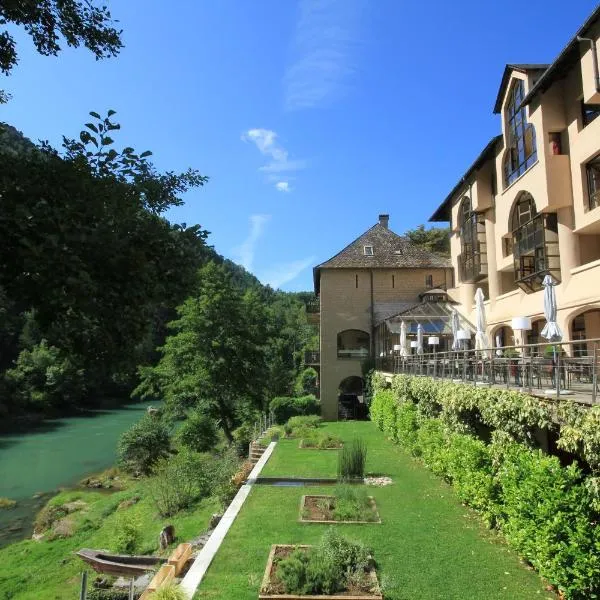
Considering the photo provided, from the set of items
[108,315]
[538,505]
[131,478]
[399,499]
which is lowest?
[131,478]

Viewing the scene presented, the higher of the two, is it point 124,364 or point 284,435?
point 124,364

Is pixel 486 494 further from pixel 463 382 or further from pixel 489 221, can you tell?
pixel 489 221

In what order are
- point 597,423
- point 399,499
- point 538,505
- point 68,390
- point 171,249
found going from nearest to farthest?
point 171,249 → point 597,423 → point 538,505 → point 399,499 → point 68,390

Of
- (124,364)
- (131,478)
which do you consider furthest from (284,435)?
(124,364)

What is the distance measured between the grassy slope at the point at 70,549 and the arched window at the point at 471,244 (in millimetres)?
17939

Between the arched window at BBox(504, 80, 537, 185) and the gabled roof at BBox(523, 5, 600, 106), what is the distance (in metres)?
1.26

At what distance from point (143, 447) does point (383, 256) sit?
20.9m

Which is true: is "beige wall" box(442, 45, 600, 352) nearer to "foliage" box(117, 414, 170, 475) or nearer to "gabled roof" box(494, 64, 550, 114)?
"gabled roof" box(494, 64, 550, 114)

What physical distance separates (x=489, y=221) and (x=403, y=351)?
8110 mm

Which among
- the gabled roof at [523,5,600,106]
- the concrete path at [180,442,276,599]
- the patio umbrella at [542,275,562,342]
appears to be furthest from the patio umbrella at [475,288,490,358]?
the concrete path at [180,442,276,599]

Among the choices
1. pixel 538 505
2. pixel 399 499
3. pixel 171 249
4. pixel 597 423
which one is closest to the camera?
pixel 171 249

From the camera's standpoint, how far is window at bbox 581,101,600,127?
17703 mm

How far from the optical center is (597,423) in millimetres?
6801

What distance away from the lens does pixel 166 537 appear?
14156 mm
